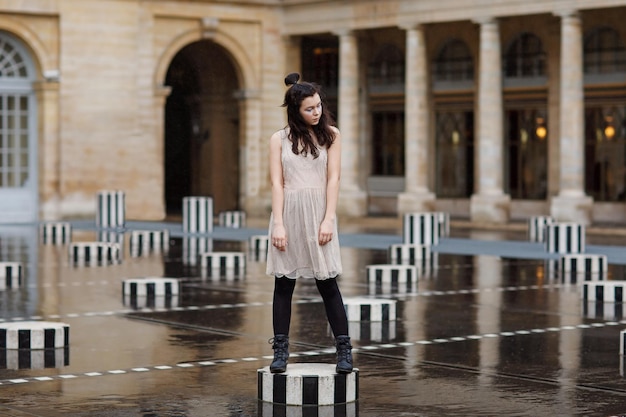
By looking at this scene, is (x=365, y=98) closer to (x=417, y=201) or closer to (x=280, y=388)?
(x=417, y=201)

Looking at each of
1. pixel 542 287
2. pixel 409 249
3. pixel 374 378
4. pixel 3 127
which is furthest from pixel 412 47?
pixel 374 378

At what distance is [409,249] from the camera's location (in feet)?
81.1

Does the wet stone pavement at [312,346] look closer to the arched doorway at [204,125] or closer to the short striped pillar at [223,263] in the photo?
the short striped pillar at [223,263]

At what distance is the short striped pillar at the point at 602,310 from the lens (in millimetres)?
15737

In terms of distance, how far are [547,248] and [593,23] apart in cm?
1170

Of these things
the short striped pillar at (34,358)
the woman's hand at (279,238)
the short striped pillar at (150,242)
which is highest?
the woman's hand at (279,238)

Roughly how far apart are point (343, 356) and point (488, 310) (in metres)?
6.96

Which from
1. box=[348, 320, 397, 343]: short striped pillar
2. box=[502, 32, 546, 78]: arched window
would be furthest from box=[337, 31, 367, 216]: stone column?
box=[348, 320, 397, 343]: short striped pillar

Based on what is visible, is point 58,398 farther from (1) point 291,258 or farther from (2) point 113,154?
(2) point 113,154

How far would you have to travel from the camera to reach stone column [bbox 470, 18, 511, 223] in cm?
3612

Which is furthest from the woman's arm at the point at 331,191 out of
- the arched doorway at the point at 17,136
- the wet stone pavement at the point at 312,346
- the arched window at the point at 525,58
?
the arched doorway at the point at 17,136

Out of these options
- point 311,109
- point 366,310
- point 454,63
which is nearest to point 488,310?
point 366,310

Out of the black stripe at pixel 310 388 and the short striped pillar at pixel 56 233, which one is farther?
the short striped pillar at pixel 56 233

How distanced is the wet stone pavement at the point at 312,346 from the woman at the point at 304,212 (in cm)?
59
